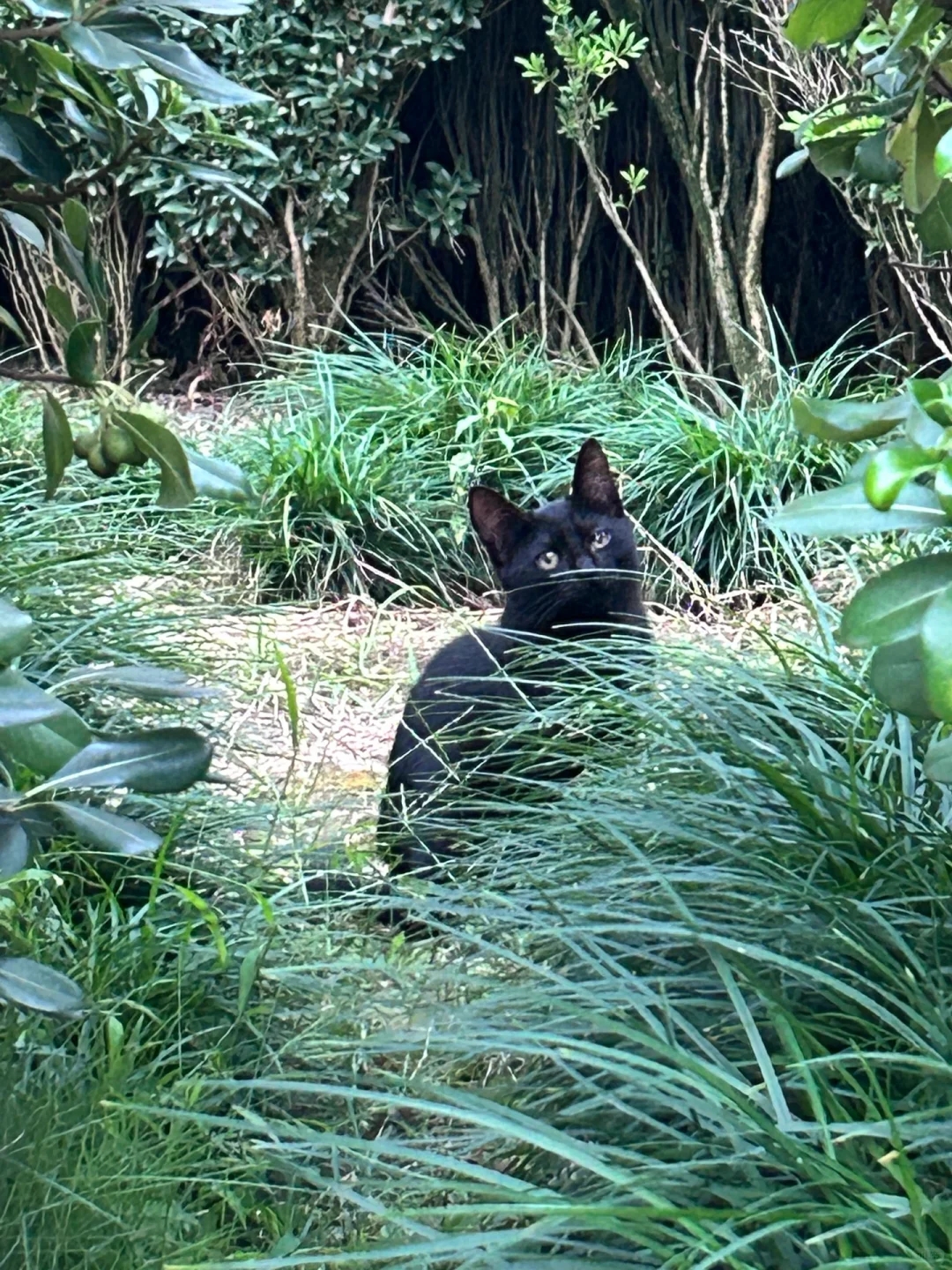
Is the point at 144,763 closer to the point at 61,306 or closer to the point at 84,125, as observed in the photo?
the point at 61,306

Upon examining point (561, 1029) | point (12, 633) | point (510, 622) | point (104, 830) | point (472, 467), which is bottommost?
point (472, 467)

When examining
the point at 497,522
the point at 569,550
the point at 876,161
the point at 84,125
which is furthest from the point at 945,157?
the point at 497,522

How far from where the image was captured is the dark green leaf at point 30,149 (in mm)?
1354

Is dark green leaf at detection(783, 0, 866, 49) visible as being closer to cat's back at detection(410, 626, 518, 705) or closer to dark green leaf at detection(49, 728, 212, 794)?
dark green leaf at detection(49, 728, 212, 794)

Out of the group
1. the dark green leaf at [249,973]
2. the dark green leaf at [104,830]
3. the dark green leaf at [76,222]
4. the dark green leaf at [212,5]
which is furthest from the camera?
the dark green leaf at [249,973]

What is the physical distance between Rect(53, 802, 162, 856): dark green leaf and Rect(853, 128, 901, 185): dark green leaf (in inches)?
38.7

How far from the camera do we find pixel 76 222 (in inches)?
55.3

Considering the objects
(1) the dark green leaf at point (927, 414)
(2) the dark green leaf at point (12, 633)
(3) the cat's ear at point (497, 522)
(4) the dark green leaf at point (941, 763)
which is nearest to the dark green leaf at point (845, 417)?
(1) the dark green leaf at point (927, 414)

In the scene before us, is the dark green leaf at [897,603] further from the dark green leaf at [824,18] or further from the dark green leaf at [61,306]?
the dark green leaf at [61,306]

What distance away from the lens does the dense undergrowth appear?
1.31 meters

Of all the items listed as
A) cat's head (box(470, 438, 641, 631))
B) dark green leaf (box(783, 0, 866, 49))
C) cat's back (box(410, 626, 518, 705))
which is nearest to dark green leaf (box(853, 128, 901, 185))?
dark green leaf (box(783, 0, 866, 49))

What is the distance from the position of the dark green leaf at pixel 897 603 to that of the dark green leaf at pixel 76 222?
3.00 ft

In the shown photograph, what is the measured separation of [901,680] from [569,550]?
2198 millimetres

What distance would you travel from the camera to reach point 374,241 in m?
6.32
